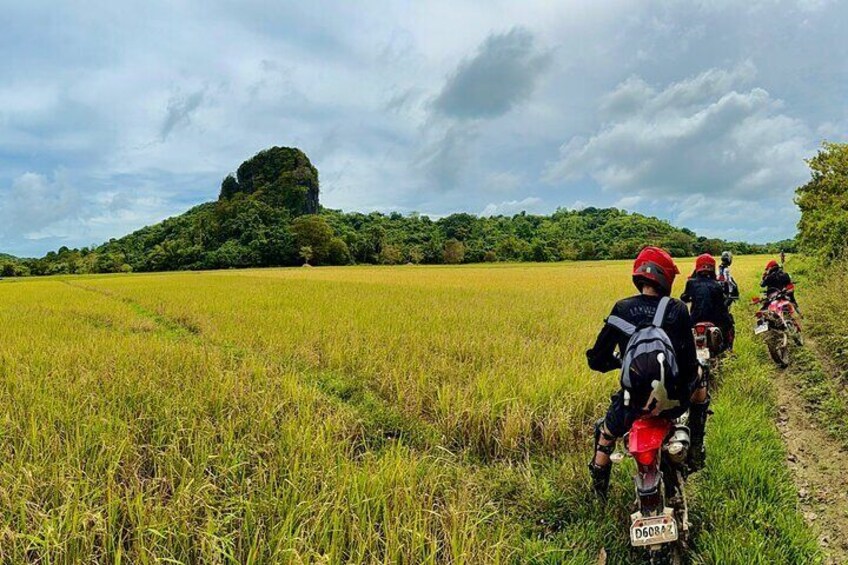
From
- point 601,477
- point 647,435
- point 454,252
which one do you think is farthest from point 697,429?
point 454,252

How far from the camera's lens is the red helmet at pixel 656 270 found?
239cm

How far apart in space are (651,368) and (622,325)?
334mm

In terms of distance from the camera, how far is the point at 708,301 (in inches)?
209

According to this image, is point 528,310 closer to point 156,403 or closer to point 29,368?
point 156,403

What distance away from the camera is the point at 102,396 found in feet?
14.2

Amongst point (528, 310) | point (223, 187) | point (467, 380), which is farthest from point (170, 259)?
point (467, 380)

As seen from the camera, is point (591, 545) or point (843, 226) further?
point (843, 226)

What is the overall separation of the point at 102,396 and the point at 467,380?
3774 mm

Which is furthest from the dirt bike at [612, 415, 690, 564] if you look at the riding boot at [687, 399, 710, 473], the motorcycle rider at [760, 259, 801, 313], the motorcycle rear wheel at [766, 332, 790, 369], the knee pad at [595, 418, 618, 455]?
the motorcycle rider at [760, 259, 801, 313]

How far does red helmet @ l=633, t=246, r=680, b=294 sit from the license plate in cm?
112

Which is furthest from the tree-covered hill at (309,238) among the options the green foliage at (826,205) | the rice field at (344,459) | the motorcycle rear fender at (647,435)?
the motorcycle rear fender at (647,435)

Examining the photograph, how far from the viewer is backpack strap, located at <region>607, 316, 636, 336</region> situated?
7.83ft

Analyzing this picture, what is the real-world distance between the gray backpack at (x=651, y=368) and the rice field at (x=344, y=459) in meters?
0.97

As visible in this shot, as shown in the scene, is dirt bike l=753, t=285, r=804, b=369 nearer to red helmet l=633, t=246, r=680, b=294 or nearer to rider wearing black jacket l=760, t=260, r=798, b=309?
rider wearing black jacket l=760, t=260, r=798, b=309
